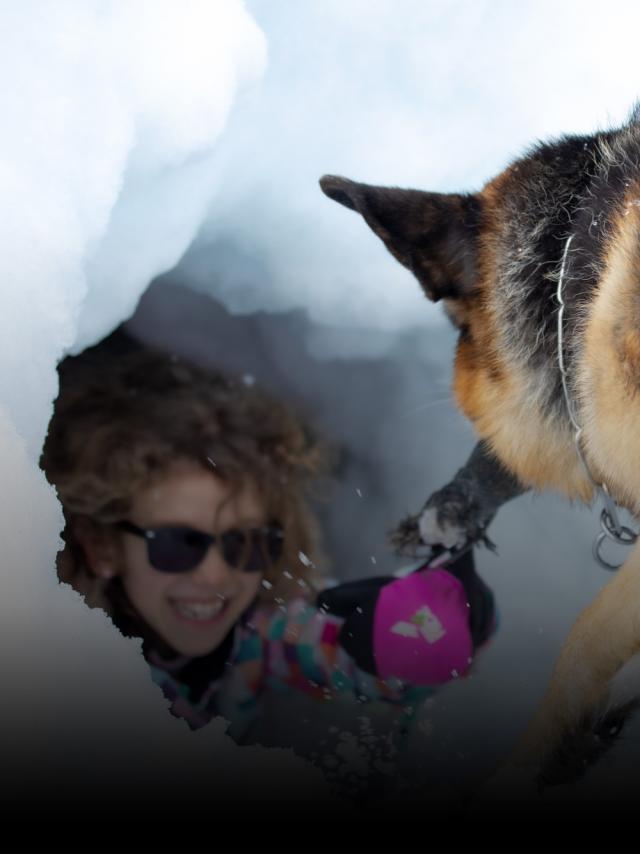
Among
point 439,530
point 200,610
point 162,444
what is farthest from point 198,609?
point 439,530

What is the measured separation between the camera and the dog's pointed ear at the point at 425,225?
1652 millimetres

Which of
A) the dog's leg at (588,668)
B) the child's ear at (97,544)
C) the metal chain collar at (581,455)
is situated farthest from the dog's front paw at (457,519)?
the child's ear at (97,544)

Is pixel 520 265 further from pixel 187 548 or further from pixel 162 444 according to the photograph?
pixel 162 444

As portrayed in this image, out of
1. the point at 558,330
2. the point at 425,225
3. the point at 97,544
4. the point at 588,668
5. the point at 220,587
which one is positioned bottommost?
the point at 588,668

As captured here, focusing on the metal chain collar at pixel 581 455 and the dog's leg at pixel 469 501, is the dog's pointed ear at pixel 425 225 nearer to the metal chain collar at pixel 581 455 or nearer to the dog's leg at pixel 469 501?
the metal chain collar at pixel 581 455

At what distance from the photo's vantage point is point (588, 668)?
151 cm

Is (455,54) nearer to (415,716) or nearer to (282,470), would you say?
(282,470)

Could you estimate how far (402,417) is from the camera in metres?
2.75

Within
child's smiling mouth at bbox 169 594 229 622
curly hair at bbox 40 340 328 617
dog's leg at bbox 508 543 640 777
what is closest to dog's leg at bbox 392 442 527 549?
curly hair at bbox 40 340 328 617

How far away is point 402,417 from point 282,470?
0.42 meters

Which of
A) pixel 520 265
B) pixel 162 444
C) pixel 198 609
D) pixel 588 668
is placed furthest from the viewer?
pixel 162 444

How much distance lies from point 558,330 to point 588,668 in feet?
1.98

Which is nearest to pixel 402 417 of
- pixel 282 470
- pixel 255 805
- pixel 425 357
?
pixel 425 357

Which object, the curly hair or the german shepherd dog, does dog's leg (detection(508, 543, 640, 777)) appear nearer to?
the german shepherd dog
